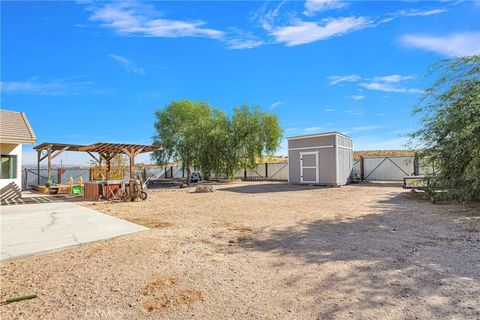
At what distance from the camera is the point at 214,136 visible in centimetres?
2211

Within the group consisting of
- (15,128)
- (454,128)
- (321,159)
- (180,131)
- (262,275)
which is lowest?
(262,275)

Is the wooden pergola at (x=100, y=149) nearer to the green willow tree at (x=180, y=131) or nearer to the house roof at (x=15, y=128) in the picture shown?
the house roof at (x=15, y=128)

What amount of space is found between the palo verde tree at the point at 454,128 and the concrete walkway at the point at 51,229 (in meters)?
8.26

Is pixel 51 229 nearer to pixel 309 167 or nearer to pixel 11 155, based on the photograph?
pixel 11 155

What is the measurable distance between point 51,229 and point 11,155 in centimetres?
952

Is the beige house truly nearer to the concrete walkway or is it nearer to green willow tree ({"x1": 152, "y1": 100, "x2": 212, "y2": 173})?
the concrete walkway

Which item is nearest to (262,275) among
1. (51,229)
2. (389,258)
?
(389,258)

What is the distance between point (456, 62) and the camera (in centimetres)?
768

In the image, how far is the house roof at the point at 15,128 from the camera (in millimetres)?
12253

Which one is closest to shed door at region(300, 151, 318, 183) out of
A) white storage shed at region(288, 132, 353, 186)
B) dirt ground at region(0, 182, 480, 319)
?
white storage shed at region(288, 132, 353, 186)

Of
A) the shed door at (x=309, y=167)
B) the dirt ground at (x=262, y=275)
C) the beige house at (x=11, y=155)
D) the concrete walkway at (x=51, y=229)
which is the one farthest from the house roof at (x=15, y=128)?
the shed door at (x=309, y=167)

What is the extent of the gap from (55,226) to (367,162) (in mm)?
21082

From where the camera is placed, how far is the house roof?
12253mm

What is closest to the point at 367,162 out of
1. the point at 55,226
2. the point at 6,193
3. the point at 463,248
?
the point at 463,248
